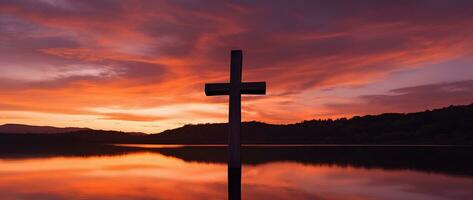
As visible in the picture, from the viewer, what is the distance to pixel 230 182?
9.74 metres

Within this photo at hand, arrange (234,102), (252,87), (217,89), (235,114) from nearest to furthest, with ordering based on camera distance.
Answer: (235,114)
(234,102)
(252,87)
(217,89)

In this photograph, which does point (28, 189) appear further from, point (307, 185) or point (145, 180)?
point (307, 185)

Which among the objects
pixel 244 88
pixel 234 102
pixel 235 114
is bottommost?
pixel 235 114

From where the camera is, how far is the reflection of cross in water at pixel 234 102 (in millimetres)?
9508

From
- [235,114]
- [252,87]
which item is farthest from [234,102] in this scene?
[252,87]

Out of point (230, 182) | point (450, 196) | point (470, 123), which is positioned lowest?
point (450, 196)

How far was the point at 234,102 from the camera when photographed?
9.99 metres

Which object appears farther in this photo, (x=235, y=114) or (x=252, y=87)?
(x=252, y=87)

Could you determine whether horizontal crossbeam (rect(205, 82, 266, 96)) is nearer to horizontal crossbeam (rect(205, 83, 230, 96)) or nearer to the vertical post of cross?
horizontal crossbeam (rect(205, 83, 230, 96))

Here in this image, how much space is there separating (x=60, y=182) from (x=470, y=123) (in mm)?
160852

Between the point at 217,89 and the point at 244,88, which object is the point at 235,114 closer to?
Answer: the point at 244,88

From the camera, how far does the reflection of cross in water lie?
374 inches

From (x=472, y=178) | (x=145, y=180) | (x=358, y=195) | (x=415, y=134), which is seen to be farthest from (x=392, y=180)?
(x=415, y=134)

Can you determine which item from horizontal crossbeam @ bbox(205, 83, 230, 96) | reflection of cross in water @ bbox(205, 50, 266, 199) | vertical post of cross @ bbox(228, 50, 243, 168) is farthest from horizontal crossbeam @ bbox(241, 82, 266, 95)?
horizontal crossbeam @ bbox(205, 83, 230, 96)
